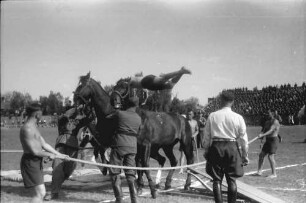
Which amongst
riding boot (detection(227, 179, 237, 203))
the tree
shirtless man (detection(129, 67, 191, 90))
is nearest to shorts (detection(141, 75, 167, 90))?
shirtless man (detection(129, 67, 191, 90))

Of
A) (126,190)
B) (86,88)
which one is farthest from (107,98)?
(126,190)

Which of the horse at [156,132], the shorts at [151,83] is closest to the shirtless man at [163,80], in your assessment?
the shorts at [151,83]

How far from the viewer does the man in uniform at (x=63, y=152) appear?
8726 mm

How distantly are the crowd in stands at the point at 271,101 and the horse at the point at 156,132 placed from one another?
18.2 meters

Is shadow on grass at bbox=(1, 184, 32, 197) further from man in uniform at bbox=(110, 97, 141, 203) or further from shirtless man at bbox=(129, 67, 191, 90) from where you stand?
shirtless man at bbox=(129, 67, 191, 90)

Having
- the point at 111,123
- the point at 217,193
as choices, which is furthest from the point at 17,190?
the point at 217,193

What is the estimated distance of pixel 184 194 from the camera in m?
9.20

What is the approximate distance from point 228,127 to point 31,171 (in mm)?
3316

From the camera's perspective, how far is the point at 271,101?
110 feet

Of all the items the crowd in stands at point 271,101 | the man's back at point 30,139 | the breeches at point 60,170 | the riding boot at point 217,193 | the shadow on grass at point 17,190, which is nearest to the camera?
the man's back at point 30,139

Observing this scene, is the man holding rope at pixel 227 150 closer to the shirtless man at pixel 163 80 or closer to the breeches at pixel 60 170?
the shirtless man at pixel 163 80

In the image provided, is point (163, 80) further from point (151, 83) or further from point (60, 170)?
point (60, 170)

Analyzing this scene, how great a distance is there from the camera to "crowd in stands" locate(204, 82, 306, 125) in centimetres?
3167

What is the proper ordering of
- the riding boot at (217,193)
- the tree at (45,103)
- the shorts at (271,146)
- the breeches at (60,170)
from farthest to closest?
the tree at (45,103), the shorts at (271,146), the breeches at (60,170), the riding boot at (217,193)
